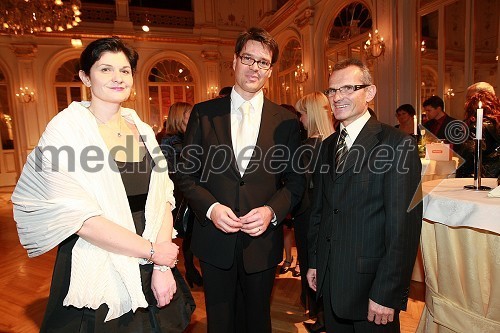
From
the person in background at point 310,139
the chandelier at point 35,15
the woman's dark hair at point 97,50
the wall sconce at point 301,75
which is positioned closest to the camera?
the woman's dark hair at point 97,50

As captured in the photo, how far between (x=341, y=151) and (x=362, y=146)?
14 cm

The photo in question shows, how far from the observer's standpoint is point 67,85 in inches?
473

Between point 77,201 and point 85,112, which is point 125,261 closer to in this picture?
point 77,201

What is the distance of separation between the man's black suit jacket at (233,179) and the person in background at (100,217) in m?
0.28

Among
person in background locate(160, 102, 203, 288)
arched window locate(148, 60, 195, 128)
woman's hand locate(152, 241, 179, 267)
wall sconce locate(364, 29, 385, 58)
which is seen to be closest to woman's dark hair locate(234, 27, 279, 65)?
woman's hand locate(152, 241, 179, 267)

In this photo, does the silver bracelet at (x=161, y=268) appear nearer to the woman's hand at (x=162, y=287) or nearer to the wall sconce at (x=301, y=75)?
the woman's hand at (x=162, y=287)

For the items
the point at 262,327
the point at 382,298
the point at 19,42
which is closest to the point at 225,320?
the point at 262,327

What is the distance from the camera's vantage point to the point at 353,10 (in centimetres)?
778

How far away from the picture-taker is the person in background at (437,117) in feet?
15.3

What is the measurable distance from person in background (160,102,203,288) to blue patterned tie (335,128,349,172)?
5.38ft

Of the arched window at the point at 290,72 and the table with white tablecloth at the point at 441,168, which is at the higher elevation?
the arched window at the point at 290,72

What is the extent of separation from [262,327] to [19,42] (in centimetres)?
1305

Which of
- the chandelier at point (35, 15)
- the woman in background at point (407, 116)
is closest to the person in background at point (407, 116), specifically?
the woman in background at point (407, 116)

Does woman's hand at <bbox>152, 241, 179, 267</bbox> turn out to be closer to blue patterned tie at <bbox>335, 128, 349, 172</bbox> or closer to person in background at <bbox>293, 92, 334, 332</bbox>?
blue patterned tie at <bbox>335, 128, 349, 172</bbox>
